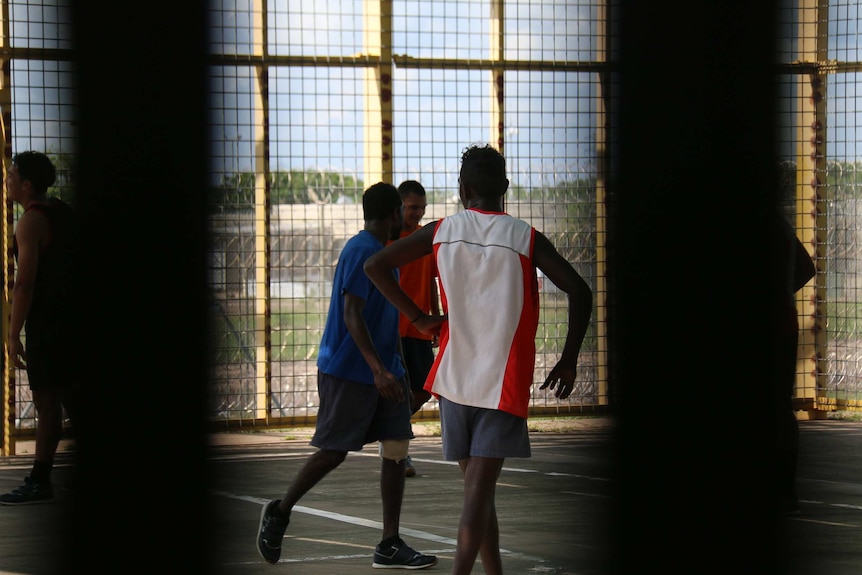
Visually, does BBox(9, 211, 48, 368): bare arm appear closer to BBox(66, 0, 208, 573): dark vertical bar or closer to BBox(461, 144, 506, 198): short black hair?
BBox(66, 0, 208, 573): dark vertical bar

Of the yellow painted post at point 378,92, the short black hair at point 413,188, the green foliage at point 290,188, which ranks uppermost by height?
the yellow painted post at point 378,92

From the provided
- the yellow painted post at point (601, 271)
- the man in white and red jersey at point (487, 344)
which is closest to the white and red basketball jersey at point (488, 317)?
the man in white and red jersey at point (487, 344)

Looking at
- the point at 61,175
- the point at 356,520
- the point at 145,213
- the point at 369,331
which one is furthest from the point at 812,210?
the point at 145,213

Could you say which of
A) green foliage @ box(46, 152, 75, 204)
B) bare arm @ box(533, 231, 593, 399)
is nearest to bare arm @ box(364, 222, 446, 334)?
bare arm @ box(533, 231, 593, 399)

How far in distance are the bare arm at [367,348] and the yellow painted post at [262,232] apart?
152 inches

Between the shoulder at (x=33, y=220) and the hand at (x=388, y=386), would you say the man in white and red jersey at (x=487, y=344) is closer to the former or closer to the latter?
the hand at (x=388, y=386)

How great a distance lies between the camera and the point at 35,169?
6.14m

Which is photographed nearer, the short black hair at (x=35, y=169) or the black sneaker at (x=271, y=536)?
the black sneaker at (x=271, y=536)

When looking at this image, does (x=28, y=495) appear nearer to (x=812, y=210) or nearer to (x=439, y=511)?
(x=439, y=511)

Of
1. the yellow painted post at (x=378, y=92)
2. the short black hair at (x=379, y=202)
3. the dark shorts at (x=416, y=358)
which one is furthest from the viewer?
the yellow painted post at (x=378, y=92)

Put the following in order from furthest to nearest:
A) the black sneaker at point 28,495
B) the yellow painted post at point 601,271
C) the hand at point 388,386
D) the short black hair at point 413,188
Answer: the yellow painted post at point 601,271
the short black hair at point 413,188
the black sneaker at point 28,495
the hand at point 388,386

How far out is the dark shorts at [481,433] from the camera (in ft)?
11.6

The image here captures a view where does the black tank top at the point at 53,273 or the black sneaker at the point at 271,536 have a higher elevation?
the black tank top at the point at 53,273

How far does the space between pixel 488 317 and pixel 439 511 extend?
2.58m
